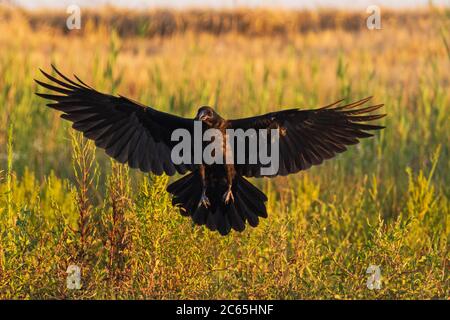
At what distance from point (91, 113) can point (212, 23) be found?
11504 mm

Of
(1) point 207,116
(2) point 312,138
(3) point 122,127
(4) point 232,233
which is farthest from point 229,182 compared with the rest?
(3) point 122,127

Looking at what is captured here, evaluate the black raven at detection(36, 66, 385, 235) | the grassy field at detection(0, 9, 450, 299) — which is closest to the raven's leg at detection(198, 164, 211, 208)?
the black raven at detection(36, 66, 385, 235)

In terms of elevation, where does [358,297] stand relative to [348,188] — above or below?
below

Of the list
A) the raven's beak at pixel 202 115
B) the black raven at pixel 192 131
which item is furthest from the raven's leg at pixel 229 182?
the raven's beak at pixel 202 115

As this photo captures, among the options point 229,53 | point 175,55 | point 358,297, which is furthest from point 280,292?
point 229,53

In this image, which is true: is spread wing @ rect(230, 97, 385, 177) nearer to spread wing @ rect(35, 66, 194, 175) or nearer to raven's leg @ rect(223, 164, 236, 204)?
raven's leg @ rect(223, 164, 236, 204)

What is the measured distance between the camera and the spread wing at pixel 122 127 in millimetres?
4469

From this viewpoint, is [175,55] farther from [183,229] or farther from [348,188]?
[183,229]

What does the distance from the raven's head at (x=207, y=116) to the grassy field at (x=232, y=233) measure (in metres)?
0.30

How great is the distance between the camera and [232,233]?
4.45 m

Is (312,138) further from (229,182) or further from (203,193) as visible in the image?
(203,193)

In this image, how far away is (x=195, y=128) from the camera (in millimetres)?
4328

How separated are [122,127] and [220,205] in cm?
58

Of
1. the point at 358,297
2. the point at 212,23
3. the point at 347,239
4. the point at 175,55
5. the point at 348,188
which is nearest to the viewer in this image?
the point at 358,297
